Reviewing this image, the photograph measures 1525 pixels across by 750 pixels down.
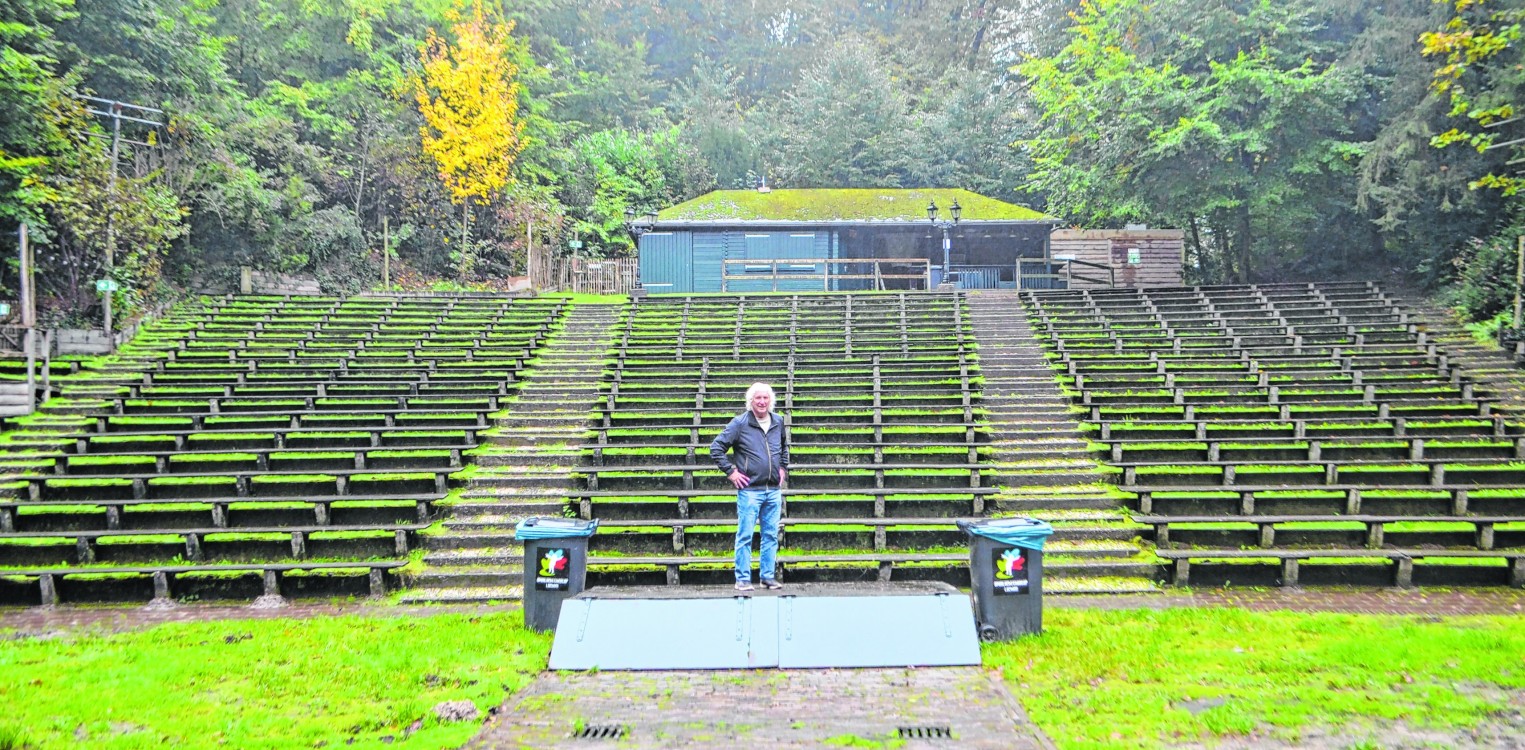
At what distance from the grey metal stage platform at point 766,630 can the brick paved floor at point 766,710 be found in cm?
10

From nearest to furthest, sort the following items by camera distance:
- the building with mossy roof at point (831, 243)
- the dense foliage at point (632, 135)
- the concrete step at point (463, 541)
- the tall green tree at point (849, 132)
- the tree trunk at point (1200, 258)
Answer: the concrete step at point (463, 541) < the dense foliage at point (632, 135) < the building with mossy roof at point (831, 243) < the tree trunk at point (1200, 258) < the tall green tree at point (849, 132)

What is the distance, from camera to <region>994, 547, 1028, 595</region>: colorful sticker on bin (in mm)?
6168

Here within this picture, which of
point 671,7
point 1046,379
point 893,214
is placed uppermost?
point 671,7

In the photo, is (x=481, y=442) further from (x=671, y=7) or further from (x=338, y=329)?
(x=671, y=7)

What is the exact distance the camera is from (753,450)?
→ 6.67 meters

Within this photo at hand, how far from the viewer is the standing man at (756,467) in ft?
21.8

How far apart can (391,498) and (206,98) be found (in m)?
18.1

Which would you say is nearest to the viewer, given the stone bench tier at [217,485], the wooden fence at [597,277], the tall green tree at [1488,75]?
the stone bench tier at [217,485]

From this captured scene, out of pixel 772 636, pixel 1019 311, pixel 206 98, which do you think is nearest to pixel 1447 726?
pixel 772 636

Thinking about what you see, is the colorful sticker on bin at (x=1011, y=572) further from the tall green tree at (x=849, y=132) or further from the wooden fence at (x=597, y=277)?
the tall green tree at (x=849, y=132)

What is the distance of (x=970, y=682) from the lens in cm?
520

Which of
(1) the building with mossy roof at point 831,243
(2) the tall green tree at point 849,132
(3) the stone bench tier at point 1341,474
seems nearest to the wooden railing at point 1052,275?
(1) the building with mossy roof at point 831,243

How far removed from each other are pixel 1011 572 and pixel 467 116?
86.9 ft

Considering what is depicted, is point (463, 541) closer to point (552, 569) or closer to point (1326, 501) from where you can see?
point (552, 569)
